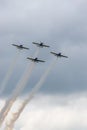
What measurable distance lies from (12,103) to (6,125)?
37.0 feet

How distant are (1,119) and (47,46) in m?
32.4

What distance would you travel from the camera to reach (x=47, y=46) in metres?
185

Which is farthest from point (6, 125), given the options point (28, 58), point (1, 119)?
point (28, 58)

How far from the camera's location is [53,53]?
184875 millimetres

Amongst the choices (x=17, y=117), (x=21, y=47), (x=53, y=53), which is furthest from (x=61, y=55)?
(x=17, y=117)

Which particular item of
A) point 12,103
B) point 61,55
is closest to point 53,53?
point 61,55

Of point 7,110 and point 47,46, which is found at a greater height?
point 47,46

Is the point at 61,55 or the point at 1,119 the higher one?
the point at 61,55

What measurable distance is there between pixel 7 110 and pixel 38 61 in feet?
72.5

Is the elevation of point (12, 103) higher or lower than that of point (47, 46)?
lower

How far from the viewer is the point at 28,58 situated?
180000mm

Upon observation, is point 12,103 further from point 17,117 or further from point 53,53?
point 53,53

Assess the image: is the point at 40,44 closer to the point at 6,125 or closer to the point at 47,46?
the point at 47,46

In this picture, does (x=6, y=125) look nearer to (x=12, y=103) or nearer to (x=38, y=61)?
(x=12, y=103)
